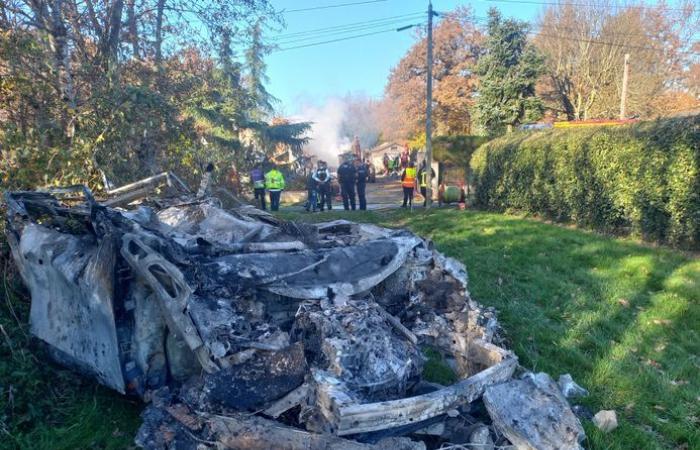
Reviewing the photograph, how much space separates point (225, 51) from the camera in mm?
12523

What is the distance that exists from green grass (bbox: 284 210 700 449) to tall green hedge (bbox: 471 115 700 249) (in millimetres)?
553

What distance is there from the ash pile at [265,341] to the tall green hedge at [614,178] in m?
5.81

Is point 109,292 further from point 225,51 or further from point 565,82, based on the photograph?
point 565,82

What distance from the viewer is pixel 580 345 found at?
4391 mm

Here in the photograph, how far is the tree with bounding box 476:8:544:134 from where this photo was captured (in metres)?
23.3

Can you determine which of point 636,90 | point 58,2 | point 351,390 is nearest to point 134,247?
point 351,390

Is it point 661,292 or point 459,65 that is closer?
point 661,292

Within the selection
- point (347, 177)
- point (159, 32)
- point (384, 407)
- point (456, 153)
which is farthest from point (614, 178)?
point (456, 153)

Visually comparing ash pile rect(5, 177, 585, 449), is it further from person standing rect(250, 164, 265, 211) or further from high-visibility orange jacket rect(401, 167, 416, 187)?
person standing rect(250, 164, 265, 211)

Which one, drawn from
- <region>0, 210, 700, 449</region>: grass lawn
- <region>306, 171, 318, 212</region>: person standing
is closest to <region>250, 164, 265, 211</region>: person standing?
<region>306, 171, 318, 212</region>: person standing

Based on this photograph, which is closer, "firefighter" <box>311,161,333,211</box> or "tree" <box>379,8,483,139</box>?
"firefighter" <box>311,161,333,211</box>

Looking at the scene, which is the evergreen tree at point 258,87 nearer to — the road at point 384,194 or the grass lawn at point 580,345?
the road at point 384,194

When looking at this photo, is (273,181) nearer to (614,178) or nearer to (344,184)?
(344,184)

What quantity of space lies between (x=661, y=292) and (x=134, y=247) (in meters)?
6.04
